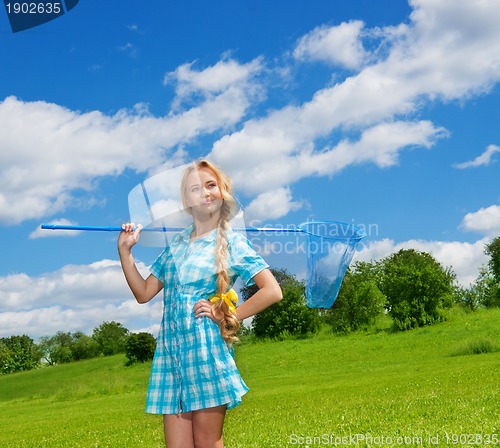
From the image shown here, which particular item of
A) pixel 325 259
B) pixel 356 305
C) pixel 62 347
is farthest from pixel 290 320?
pixel 325 259

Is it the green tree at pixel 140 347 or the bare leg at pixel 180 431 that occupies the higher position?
the green tree at pixel 140 347

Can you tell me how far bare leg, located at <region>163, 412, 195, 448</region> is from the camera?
4.09 metres

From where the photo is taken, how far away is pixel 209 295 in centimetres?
414

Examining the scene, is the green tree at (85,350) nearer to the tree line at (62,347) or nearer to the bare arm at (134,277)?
the tree line at (62,347)

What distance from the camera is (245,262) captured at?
4.20 metres

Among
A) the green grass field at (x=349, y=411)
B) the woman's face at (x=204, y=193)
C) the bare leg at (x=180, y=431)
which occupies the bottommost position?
the green grass field at (x=349, y=411)

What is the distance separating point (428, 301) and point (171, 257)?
4541 cm

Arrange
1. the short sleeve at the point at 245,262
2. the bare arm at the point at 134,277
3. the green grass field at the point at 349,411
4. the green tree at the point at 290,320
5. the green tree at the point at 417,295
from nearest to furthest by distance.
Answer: the short sleeve at the point at 245,262, the bare arm at the point at 134,277, the green grass field at the point at 349,411, the green tree at the point at 417,295, the green tree at the point at 290,320

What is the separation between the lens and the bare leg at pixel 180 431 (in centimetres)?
409

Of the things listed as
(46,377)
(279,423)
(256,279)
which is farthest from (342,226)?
(46,377)

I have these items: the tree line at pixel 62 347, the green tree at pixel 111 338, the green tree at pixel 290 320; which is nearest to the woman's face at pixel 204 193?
the green tree at pixel 290 320

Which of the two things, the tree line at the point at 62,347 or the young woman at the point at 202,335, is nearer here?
the young woman at the point at 202,335

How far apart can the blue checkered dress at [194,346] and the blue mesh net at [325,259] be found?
1580 mm

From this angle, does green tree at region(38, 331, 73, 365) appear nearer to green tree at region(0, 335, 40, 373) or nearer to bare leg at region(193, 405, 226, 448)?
green tree at region(0, 335, 40, 373)
